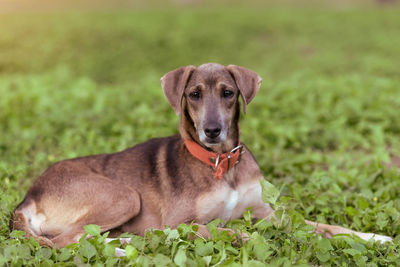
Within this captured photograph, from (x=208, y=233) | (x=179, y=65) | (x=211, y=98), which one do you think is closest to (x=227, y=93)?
(x=211, y=98)

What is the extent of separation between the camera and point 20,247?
3461 millimetres

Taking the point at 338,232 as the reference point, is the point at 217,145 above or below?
above

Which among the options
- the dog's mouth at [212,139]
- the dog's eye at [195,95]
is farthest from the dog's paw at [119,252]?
the dog's eye at [195,95]

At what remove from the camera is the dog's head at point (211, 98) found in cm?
390

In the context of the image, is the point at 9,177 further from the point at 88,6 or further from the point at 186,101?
the point at 88,6

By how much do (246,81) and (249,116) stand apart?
4.01 metres

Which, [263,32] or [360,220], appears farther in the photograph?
[263,32]

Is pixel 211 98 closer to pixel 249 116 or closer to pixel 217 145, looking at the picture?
pixel 217 145

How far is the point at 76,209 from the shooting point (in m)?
4.19

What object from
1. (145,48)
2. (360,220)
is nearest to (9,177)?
(360,220)

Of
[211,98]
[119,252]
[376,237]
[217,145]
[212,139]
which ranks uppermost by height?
[211,98]

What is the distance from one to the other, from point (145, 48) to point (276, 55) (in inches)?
205

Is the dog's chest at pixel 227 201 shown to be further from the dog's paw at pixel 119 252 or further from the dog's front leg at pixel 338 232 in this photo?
the dog's paw at pixel 119 252

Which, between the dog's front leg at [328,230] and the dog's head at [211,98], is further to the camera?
the dog's front leg at [328,230]
